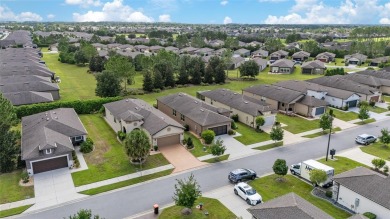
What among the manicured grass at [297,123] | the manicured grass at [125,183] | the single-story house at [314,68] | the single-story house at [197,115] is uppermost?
the single-story house at [314,68]

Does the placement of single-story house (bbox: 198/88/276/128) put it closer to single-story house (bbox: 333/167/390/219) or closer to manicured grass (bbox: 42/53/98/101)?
single-story house (bbox: 333/167/390/219)

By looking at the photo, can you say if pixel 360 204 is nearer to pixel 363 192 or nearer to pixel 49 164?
pixel 363 192

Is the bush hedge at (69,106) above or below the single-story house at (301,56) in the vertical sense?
below

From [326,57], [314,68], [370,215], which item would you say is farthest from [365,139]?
[326,57]

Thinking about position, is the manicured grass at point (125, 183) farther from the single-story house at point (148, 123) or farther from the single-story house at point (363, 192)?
the single-story house at point (363, 192)

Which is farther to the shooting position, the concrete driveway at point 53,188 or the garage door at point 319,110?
the garage door at point 319,110

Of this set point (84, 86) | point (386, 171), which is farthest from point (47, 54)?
point (386, 171)

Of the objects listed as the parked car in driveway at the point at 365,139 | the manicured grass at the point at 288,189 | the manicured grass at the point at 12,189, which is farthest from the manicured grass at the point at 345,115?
the manicured grass at the point at 12,189
